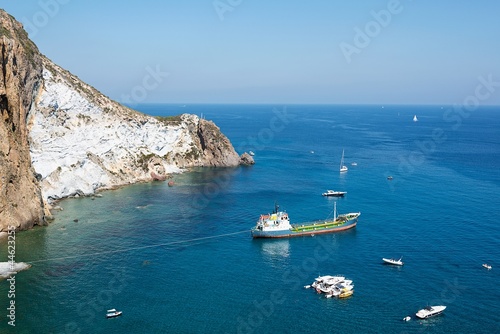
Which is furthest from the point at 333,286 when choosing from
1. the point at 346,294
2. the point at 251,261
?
the point at 251,261

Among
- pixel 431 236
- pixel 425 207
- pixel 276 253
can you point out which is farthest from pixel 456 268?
pixel 425 207

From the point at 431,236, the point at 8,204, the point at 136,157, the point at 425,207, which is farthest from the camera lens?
the point at 136,157

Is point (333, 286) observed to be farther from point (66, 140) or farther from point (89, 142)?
point (89, 142)

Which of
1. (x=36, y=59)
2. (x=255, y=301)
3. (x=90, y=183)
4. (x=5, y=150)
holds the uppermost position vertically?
(x=36, y=59)

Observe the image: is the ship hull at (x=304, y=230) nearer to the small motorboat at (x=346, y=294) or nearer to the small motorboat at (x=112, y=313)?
the small motorboat at (x=346, y=294)

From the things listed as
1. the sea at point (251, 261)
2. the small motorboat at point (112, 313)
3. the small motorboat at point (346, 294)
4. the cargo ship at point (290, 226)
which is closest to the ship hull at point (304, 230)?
the cargo ship at point (290, 226)

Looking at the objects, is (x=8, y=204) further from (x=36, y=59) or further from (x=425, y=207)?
(x=425, y=207)
